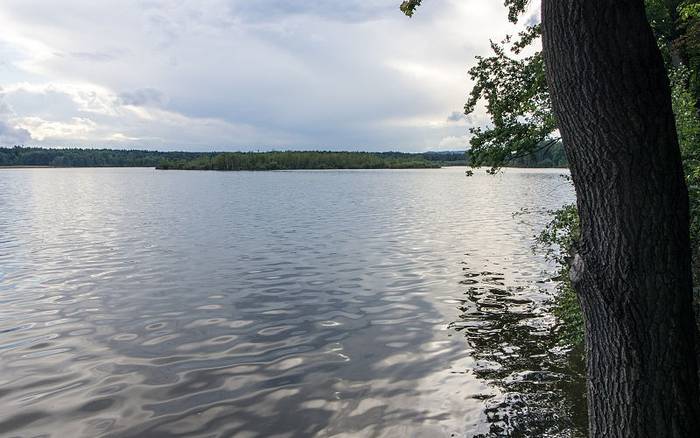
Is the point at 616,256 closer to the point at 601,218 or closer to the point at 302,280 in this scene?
the point at 601,218

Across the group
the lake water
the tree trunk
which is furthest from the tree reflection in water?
the tree trunk

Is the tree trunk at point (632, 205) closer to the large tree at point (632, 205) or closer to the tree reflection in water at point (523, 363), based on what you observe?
the large tree at point (632, 205)

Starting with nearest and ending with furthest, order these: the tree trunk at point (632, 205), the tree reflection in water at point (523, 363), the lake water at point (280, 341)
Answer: the tree trunk at point (632, 205) < the tree reflection in water at point (523, 363) < the lake water at point (280, 341)

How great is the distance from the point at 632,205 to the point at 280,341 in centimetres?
813

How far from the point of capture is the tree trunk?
3670 mm

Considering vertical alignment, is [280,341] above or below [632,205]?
below

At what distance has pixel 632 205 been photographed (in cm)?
370

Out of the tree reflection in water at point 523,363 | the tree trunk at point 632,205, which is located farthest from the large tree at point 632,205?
the tree reflection in water at point 523,363

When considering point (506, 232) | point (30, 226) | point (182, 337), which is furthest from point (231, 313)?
point (30, 226)

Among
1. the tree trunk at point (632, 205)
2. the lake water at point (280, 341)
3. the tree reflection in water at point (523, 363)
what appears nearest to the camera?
the tree trunk at point (632, 205)

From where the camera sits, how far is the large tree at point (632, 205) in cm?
367

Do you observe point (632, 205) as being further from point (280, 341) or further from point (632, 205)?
point (280, 341)

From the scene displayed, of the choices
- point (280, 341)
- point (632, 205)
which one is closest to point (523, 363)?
point (280, 341)

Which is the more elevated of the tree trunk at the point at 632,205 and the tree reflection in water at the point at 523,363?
the tree trunk at the point at 632,205
